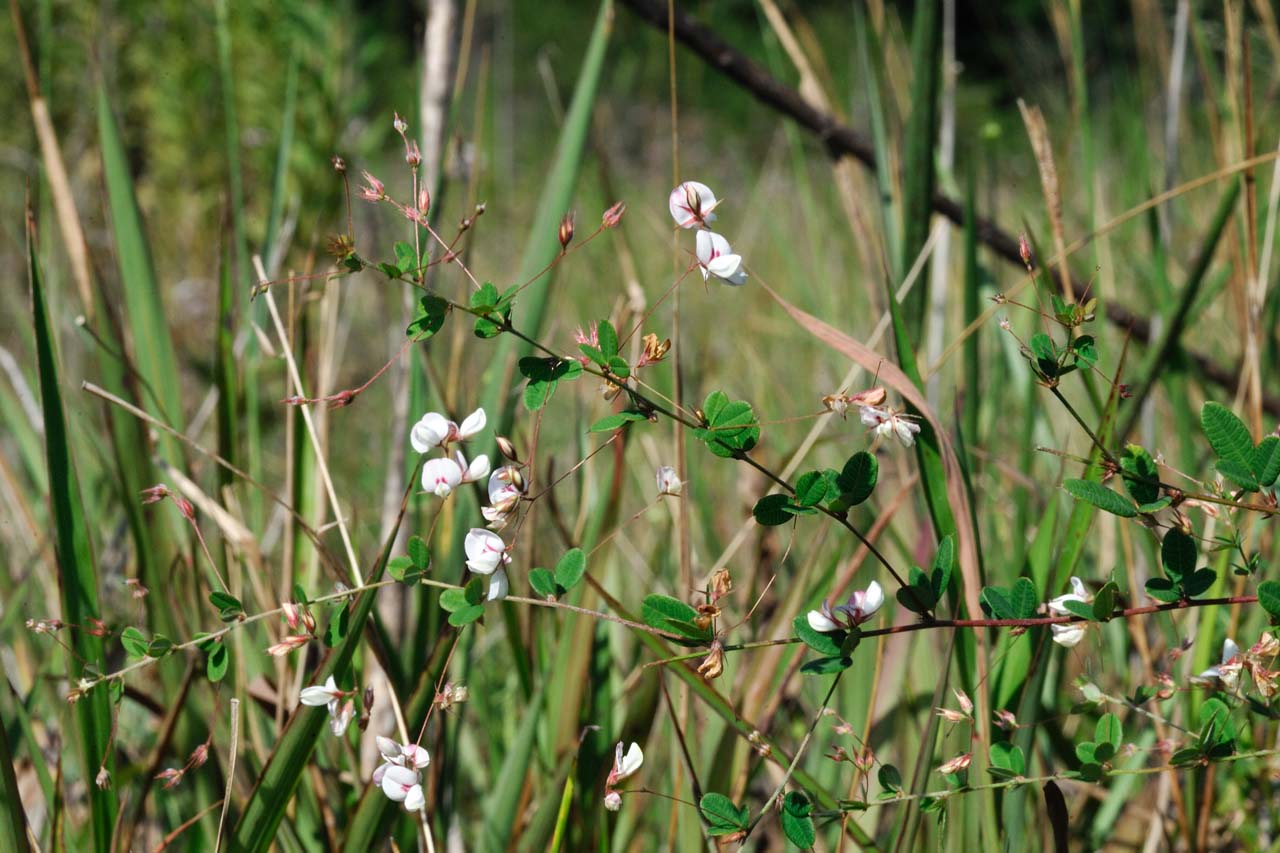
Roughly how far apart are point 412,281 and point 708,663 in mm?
181

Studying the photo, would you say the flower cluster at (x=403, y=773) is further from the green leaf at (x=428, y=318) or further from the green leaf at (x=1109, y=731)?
the green leaf at (x=1109, y=731)

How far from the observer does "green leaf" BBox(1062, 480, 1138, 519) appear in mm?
404

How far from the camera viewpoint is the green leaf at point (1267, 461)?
0.39 meters

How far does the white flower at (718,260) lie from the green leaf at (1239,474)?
0.20 m

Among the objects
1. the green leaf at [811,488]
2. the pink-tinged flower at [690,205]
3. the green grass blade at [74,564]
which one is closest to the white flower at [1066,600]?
the green leaf at [811,488]

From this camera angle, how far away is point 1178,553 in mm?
414

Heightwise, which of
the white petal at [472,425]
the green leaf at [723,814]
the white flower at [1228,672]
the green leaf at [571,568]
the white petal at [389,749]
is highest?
the white petal at [472,425]

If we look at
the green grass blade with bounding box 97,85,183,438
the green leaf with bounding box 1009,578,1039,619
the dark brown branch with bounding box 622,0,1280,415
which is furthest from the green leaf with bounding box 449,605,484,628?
the dark brown branch with bounding box 622,0,1280,415

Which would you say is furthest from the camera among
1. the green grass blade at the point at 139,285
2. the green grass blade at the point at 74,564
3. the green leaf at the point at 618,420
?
the green grass blade at the point at 139,285

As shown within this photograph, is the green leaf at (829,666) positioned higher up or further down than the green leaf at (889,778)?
higher up

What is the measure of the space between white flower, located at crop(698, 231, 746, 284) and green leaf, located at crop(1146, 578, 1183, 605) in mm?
211

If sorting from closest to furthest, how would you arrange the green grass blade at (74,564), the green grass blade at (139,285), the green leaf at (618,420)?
the green leaf at (618,420) < the green grass blade at (74,564) < the green grass blade at (139,285)

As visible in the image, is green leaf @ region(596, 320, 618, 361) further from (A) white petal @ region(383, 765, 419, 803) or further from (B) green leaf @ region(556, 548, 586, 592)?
(A) white petal @ region(383, 765, 419, 803)

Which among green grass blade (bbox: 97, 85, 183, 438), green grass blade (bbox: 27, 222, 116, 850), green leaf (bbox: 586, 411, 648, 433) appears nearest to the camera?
green leaf (bbox: 586, 411, 648, 433)
